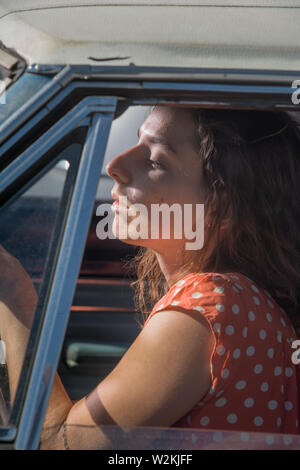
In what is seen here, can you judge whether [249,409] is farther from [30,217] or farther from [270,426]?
[30,217]

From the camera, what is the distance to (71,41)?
3.71ft

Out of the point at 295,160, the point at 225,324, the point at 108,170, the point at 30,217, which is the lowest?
the point at 225,324

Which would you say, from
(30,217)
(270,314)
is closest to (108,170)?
(30,217)

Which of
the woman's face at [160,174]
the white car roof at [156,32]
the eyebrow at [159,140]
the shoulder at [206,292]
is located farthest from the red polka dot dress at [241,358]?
the white car roof at [156,32]

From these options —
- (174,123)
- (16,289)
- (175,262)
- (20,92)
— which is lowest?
(16,289)

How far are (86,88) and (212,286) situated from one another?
18.3 inches

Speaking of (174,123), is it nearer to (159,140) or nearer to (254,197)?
(159,140)

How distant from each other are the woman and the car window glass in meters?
0.09

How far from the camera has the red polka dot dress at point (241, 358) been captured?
1.23 meters

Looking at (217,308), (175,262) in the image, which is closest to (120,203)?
(175,262)

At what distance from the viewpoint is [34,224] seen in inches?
47.4

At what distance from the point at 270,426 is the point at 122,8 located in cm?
87

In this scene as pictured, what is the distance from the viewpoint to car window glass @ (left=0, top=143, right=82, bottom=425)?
1146 millimetres

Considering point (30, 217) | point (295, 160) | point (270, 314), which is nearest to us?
point (30, 217)
